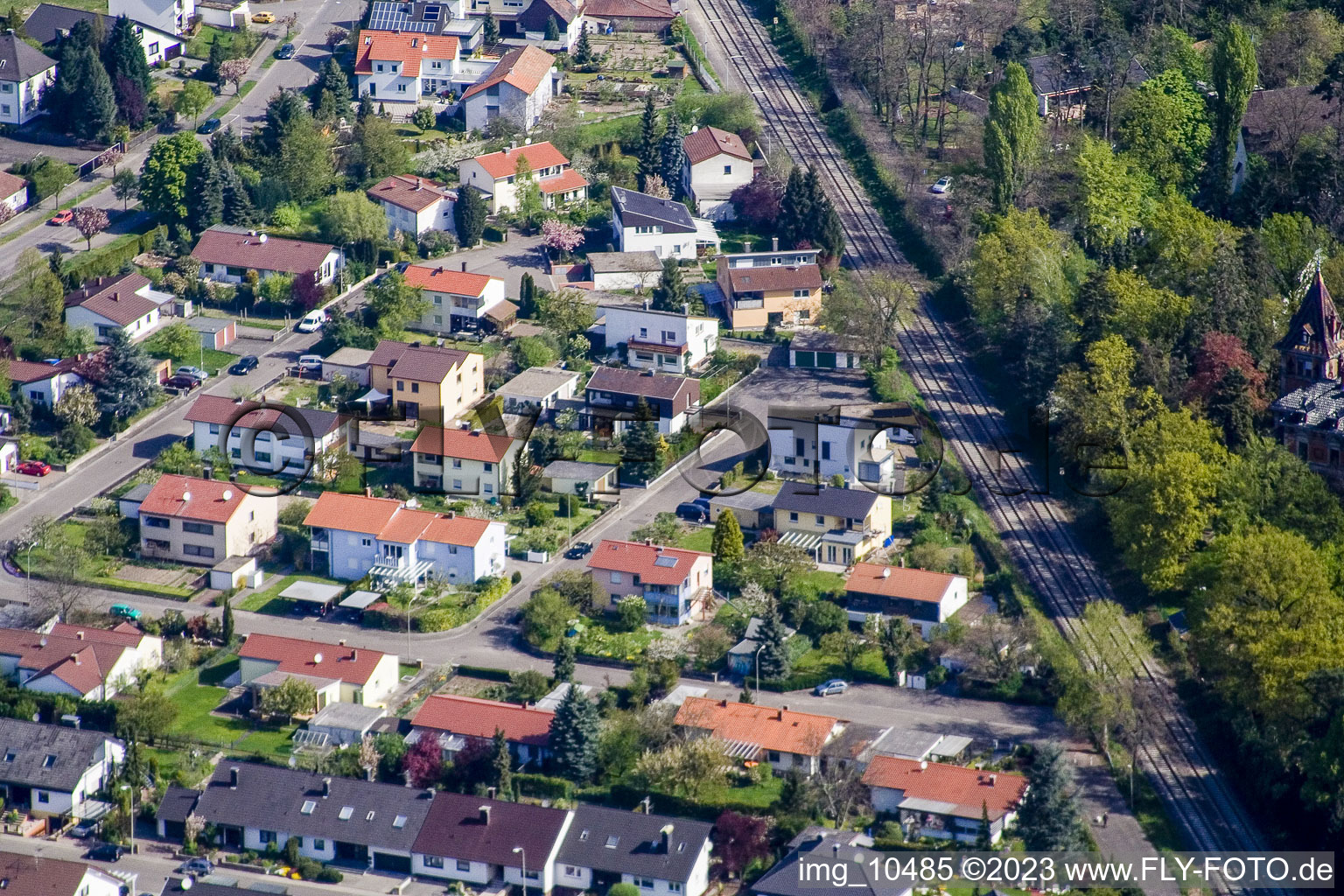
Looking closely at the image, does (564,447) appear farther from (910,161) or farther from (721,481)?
Answer: (910,161)

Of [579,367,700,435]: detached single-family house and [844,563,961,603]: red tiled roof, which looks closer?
[844,563,961,603]: red tiled roof

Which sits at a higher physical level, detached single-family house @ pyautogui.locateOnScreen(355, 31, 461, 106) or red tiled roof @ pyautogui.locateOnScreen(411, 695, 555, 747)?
detached single-family house @ pyautogui.locateOnScreen(355, 31, 461, 106)

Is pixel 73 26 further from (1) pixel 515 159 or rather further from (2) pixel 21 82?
(1) pixel 515 159

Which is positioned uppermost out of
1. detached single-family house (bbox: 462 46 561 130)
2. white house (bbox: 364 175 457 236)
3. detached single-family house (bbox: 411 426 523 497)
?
detached single-family house (bbox: 462 46 561 130)

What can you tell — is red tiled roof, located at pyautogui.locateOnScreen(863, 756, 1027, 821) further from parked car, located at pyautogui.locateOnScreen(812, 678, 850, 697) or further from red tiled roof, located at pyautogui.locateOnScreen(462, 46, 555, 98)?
red tiled roof, located at pyautogui.locateOnScreen(462, 46, 555, 98)

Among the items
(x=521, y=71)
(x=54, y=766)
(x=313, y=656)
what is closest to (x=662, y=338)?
(x=313, y=656)

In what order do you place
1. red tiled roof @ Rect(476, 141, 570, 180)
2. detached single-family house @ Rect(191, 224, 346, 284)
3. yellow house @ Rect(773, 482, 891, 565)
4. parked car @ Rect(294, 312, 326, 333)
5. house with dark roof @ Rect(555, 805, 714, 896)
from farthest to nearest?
red tiled roof @ Rect(476, 141, 570, 180) < detached single-family house @ Rect(191, 224, 346, 284) < parked car @ Rect(294, 312, 326, 333) < yellow house @ Rect(773, 482, 891, 565) < house with dark roof @ Rect(555, 805, 714, 896)

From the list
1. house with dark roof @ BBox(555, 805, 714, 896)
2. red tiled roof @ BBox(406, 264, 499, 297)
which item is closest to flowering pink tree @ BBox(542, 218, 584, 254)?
red tiled roof @ BBox(406, 264, 499, 297)
